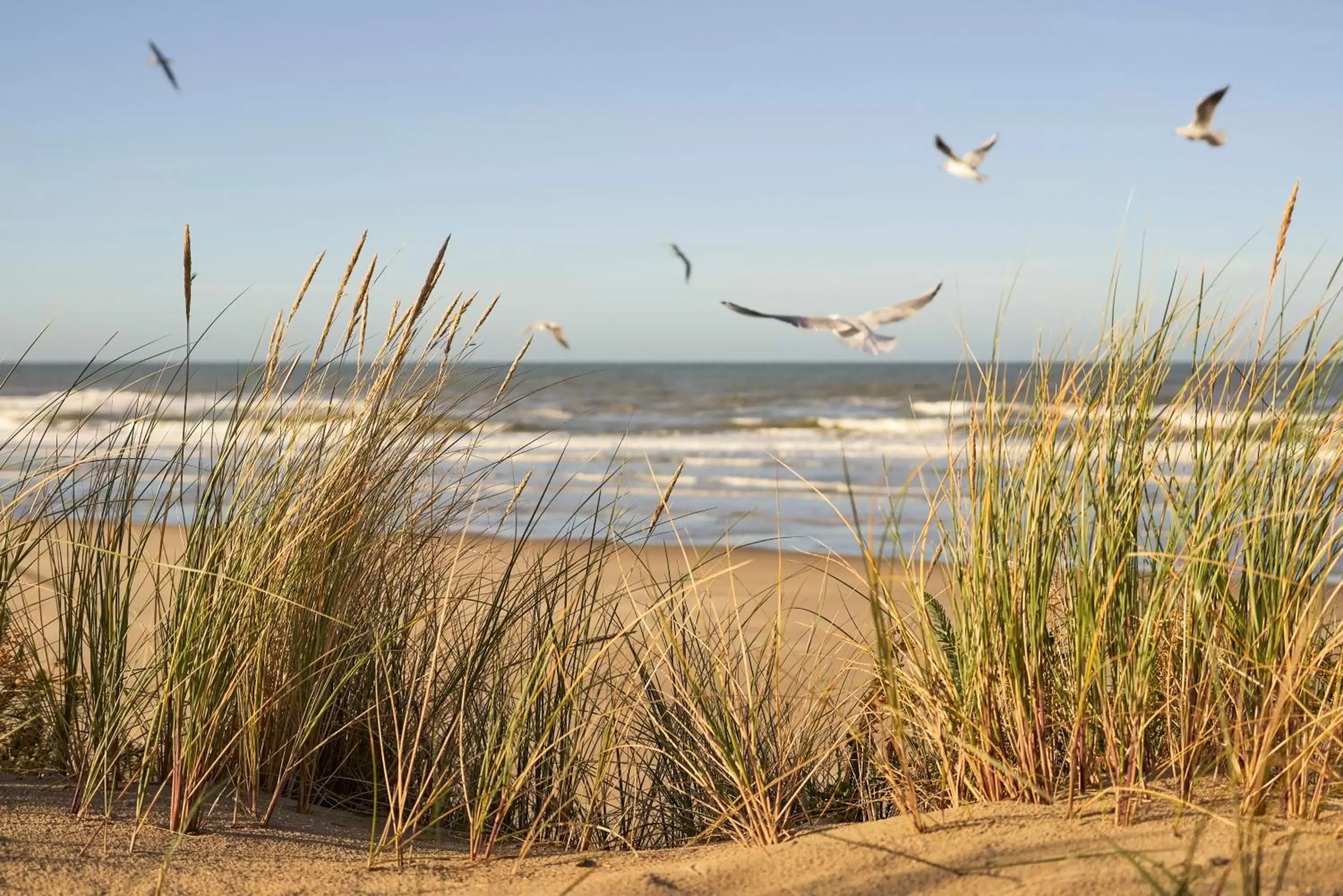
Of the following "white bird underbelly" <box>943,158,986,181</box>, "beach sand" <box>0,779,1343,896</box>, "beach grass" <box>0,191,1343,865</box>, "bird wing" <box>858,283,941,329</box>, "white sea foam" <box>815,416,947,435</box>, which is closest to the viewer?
"beach sand" <box>0,779,1343,896</box>

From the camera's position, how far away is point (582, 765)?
220cm

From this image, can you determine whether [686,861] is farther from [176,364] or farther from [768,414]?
[768,414]

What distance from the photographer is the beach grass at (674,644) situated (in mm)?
1923

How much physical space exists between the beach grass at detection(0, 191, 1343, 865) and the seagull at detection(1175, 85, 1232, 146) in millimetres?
1443

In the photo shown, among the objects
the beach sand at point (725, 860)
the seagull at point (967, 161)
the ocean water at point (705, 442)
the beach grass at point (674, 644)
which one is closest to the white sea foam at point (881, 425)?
the ocean water at point (705, 442)

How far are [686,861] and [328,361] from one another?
1.32 m

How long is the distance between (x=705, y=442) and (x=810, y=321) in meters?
16.6

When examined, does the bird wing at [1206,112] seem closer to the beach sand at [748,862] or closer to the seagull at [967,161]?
the seagull at [967,161]

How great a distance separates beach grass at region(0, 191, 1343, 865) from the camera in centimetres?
192

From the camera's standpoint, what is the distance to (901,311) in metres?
2.68

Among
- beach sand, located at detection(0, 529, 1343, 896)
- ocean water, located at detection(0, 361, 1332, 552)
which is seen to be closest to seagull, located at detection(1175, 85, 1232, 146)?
ocean water, located at detection(0, 361, 1332, 552)

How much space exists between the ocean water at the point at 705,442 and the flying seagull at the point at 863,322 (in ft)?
0.66

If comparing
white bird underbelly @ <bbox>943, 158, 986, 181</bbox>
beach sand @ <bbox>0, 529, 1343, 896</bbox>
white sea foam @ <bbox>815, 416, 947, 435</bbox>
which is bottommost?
beach sand @ <bbox>0, 529, 1343, 896</bbox>

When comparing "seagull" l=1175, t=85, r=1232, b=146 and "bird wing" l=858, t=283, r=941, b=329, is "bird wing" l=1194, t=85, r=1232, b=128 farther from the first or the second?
"bird wing" l=858, t=283, r=941, b=329
